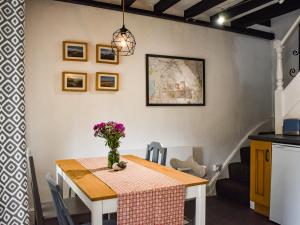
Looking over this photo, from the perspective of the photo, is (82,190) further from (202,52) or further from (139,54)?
(202,52)

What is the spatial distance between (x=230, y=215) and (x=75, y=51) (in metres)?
2.69

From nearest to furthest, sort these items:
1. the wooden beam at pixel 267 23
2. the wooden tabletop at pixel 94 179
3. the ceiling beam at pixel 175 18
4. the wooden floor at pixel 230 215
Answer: the wooden tabletop at pixel 94 179
the wooden floor at pixel 230 215
the ceiling beam at pixel 175 18
the wooden beam at pixel 267 23

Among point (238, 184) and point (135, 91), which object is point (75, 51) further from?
point (238, 184)

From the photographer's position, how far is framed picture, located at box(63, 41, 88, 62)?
328 centimetres

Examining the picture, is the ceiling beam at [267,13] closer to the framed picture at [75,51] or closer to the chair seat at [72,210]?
the framed picture at [75,51]

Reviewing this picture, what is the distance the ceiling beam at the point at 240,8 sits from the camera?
363cm

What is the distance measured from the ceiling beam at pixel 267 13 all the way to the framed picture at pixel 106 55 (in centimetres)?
210

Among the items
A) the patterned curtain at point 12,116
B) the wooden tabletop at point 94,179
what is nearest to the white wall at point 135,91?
the wooden tabletop at point 94,179

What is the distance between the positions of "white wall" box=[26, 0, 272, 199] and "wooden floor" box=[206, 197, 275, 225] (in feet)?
2.50

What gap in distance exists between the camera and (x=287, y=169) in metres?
2.89

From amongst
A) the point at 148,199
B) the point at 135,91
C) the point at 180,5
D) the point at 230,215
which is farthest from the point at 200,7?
the point at 148,199

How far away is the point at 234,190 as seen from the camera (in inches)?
149

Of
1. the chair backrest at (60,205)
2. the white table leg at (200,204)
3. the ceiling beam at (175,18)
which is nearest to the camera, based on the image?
the chair backrest at (60,205)

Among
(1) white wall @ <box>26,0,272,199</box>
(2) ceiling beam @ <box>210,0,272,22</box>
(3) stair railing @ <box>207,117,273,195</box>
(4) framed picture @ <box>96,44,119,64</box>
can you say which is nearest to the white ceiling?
(2) ceiling beam @ <box>210,0,272,22</box>
